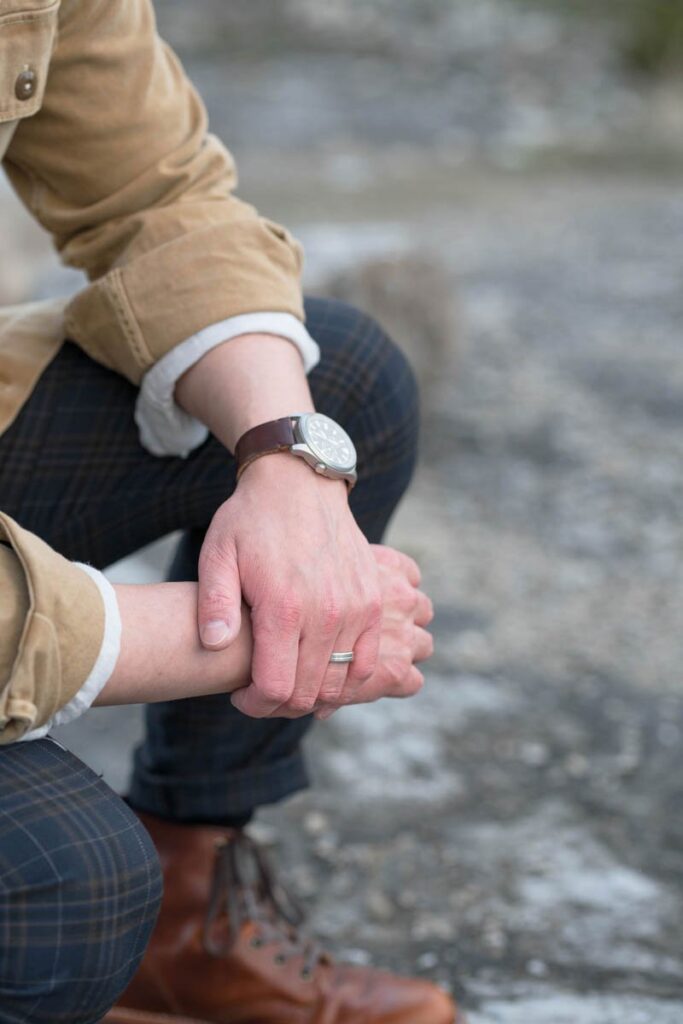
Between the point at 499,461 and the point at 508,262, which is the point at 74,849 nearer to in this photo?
A: the point at 499,461

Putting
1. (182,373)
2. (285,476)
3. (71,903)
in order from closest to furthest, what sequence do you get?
(71,903) < (285,476) < (182,373)

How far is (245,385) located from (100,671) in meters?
0.37

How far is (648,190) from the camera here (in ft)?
21.5

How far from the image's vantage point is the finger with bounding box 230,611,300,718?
1.13 metres

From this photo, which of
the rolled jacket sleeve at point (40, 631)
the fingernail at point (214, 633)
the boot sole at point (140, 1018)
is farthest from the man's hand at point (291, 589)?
the boot sole at point (140, 1018)

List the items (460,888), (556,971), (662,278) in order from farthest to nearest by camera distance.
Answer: (662,278) → (460,888) → (556,971)

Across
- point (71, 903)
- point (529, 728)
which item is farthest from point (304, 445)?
point (529, 728)

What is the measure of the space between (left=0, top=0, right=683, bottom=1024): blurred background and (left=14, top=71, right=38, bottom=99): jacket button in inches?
42.7

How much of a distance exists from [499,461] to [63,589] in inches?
95.8

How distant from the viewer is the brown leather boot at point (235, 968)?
145 cm

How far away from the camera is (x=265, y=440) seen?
4.13 ft

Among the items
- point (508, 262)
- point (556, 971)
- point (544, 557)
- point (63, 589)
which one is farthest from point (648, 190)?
point (63, 589)

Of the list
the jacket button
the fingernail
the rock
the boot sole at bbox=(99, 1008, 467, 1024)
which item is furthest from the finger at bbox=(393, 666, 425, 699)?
the rock

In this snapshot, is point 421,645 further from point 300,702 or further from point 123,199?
point 123,199
